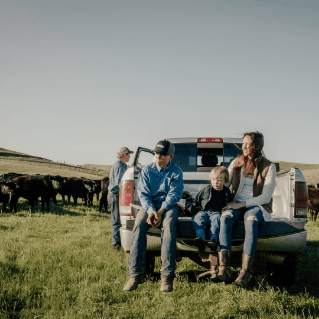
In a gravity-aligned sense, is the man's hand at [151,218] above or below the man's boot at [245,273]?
above

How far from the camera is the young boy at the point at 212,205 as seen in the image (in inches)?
150

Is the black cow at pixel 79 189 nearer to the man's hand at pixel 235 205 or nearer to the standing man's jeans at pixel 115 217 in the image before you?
the standing man's jeans at pixel 115 217

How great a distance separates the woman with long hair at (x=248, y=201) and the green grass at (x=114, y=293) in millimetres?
431

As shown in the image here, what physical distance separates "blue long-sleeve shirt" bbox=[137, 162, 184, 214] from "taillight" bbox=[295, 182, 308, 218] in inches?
58.9

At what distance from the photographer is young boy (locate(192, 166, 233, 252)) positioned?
3.81 metres

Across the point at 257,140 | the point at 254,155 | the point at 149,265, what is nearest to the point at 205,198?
the point at 254,155

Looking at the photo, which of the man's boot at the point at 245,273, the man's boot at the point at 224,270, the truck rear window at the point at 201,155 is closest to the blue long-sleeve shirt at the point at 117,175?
the truck rear window at the point at 201,155

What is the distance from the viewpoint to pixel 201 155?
6496 mm

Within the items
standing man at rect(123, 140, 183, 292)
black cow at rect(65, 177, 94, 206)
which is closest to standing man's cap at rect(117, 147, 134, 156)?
standing man at rect(123, 140, 183, 292)

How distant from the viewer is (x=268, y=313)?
11.1ft

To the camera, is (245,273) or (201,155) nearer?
(245,273)

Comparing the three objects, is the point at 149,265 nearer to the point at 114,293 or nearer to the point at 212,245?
the point at 114,293

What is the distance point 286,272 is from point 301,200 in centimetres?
111

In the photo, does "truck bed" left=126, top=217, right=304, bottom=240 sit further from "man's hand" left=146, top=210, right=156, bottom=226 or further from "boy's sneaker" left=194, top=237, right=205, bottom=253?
"man's hand" left=146, top=210, right=156, bottom=226
